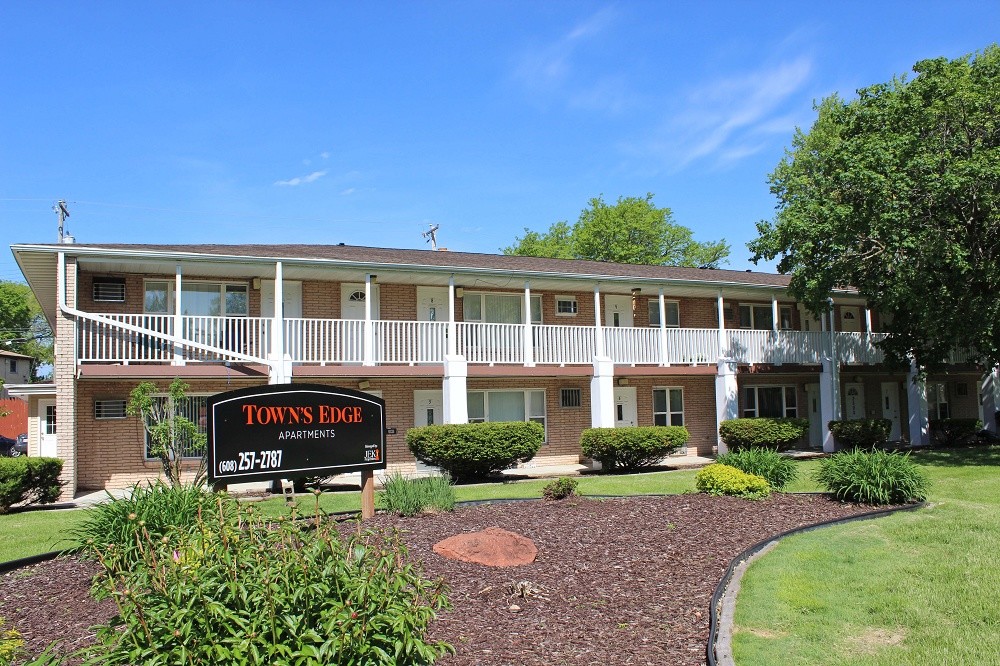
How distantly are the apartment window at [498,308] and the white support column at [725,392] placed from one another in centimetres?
552

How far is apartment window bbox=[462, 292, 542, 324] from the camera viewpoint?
2236 centimetres

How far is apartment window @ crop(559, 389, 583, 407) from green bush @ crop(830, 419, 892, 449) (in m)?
7.50

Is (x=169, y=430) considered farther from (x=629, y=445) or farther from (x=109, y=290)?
(x=629, y=445)

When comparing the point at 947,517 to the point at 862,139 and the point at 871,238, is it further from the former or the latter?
the point at 862,139

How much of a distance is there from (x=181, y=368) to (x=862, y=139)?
17.3 m

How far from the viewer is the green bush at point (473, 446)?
55.2 feet

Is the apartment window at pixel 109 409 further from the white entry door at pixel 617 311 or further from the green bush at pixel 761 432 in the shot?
the green bush at pixel 761 432

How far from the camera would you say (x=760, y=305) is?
26938 millimetres

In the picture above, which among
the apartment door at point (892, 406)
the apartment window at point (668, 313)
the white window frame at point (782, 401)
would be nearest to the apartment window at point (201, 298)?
the apartment window at point (668, 313)

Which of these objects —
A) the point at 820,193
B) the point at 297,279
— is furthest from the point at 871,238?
the point at 297,279

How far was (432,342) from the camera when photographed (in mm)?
19641

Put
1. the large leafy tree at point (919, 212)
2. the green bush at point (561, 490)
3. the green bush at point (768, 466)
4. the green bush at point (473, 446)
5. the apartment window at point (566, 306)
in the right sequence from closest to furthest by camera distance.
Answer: the green bush at point (561, 490), the green bush at point (768, 466), the green bush at point (473, 446), the large leafy tree at point (919, 212), the apartment window at point (566, 306)

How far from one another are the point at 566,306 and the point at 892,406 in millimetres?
13950

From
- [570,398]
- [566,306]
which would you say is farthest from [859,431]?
[566,306]
